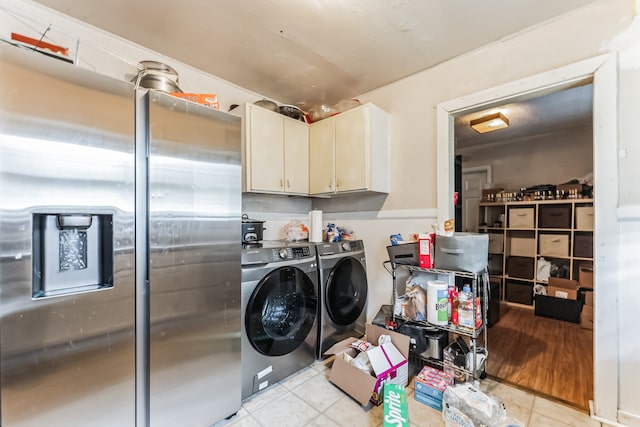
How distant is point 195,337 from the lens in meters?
1.31

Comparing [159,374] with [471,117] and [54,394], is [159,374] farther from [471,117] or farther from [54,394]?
[471,117]

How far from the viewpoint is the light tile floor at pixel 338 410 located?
1.40 meters

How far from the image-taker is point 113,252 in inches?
43.3

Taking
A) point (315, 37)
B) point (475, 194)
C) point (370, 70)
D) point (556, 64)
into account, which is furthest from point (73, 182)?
point (475, 194)

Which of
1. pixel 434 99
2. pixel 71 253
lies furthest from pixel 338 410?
pixel 434 99

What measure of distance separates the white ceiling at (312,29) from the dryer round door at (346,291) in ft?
5.32

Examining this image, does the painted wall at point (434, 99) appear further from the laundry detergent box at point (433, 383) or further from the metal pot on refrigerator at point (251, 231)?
the laundry detergent box at point (433, 383)

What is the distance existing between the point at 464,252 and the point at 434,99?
48.8 inches

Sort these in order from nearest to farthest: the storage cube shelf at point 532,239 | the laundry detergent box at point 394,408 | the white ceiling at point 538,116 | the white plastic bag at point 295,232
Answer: the laundry detergent box at point 394,408, the white plastic bag at point 295,232, the white ceiling at point 538,116, the storage cube shelf at point 532,239

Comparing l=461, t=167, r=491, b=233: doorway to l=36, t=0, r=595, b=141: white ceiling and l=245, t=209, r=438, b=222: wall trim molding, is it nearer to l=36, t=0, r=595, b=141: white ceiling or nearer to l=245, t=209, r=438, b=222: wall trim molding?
l=36, t=0, r=595, b=141: white ceiling

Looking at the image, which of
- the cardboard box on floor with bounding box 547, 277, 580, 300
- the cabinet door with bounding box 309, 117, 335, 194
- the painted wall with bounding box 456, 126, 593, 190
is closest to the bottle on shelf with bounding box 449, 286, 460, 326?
the cabinet door with bounding box 309, 117, 335, 194

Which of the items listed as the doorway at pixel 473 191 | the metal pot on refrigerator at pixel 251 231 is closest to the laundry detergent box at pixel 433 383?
the metal pot on refrigerator at pixel 251 231

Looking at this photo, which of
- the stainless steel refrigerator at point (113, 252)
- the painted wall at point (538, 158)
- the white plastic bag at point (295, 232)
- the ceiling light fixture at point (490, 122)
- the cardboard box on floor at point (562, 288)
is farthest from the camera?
the painted wall at point (538, 158)

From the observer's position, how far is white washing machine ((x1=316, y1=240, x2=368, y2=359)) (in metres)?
2.01
